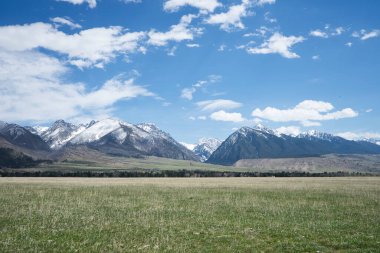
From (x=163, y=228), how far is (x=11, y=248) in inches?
376

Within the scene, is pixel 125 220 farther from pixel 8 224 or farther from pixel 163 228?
pixel 8 224

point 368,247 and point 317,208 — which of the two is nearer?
point 368,247

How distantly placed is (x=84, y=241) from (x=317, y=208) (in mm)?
25298

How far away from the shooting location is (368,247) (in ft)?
61.4

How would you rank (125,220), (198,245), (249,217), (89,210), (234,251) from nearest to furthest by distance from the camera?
(234,251) → (198,245) → (125,220) → (249,217) → (89,210)

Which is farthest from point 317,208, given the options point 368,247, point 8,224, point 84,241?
point 8,224

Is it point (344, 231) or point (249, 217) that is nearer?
point (344, 231)

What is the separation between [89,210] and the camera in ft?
107

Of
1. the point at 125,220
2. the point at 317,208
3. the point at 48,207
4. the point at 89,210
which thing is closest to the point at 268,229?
the point at 125,220

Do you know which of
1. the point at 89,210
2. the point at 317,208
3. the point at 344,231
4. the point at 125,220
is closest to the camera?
the point at 344,231

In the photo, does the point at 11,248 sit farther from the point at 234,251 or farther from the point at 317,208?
the point at 317,208

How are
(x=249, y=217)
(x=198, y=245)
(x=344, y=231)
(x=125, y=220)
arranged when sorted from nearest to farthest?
(x=198, y=245) < (x=344, y=231) < (x=125, y=220) < (x=249, y=217)

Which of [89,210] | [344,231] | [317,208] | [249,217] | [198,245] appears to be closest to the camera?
[198,245]

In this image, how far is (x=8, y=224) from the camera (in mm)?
24844
